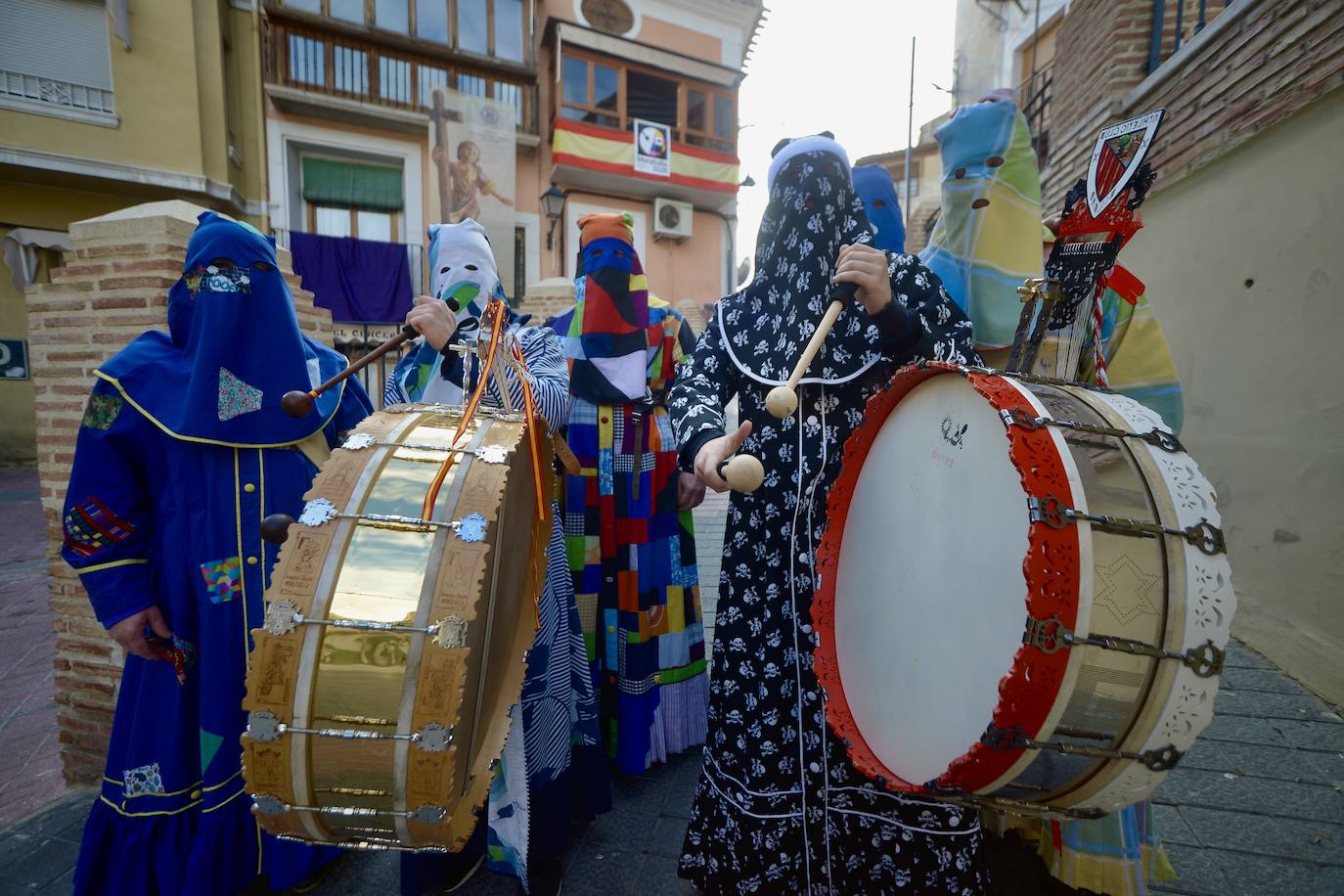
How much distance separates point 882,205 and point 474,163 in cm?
1242

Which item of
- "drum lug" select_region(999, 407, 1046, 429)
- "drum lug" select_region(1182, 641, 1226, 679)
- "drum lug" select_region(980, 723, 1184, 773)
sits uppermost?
"drum lug" select_region(999, 407, 1046, 429)

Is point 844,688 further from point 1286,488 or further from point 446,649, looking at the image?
point 1286,488

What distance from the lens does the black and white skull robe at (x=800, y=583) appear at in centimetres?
150

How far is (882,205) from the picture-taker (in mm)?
2400

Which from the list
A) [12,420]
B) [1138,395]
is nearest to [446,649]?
[1138,395]

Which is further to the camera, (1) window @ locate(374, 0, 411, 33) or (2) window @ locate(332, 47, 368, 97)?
(1) window @ locate(374, 0, 411, 33)

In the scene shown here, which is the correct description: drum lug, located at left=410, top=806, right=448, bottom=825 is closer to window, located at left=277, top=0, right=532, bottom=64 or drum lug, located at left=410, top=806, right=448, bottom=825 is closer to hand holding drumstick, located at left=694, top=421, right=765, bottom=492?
hand holding drumstick, located at left=694, top=421, right=765, bottom=492

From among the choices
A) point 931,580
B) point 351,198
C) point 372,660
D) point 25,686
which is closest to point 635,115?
point 351,198

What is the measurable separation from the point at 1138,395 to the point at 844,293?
1019 millimetres

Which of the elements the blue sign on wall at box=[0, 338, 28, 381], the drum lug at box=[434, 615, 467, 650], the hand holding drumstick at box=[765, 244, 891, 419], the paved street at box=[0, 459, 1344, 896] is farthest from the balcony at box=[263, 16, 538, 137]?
the drum lug at box=[434, 615, 467, 650]

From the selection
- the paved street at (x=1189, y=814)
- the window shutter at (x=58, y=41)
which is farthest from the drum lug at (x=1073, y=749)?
the window shutter at (x=58, y=41)

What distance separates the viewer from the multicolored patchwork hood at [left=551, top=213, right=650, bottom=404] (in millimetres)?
2621

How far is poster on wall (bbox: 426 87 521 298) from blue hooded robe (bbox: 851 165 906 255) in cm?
1085

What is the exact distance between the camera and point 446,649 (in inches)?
41.9
